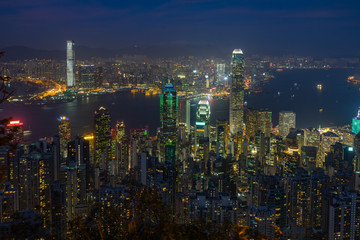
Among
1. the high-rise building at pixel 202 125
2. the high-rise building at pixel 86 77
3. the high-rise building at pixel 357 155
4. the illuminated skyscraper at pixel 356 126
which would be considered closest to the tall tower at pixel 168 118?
the high-rise building at pixel 202 125

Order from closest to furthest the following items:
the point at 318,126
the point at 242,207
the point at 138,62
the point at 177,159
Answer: the point at 242,207
the point at 177,159
the point at 318,126
the point at 138,62

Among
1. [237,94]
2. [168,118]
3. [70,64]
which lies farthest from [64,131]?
[70,64]

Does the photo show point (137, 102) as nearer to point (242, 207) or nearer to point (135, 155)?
point (135, 155)

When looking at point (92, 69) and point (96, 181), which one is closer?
point (96, 181)

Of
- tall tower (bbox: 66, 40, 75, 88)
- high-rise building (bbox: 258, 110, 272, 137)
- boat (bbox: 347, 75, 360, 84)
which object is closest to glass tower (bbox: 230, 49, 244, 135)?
high-rise building (bbox: 258, 110, 272, 137)

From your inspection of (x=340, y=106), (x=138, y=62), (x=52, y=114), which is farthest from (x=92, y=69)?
(x=340, y=106)

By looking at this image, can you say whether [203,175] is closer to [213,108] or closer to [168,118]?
[168,118]

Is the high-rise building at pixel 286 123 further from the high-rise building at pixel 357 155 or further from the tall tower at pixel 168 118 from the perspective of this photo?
the tall tower at pixel 168 118
